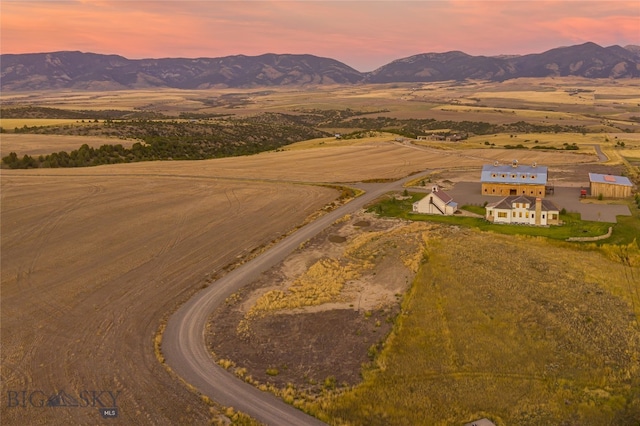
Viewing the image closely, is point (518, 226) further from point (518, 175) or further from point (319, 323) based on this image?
point (319, 323)

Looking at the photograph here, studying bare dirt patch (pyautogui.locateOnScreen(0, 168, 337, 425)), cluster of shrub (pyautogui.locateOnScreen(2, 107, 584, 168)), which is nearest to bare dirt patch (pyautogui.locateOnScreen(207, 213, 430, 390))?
bare dirt patch (pyautogui.locateOnScreen(0, 168, 337, 425))

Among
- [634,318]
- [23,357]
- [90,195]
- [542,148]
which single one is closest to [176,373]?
[23,357]

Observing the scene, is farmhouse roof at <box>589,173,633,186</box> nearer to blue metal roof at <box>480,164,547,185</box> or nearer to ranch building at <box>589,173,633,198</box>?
ranch building at <box>589,173,633,198</box>

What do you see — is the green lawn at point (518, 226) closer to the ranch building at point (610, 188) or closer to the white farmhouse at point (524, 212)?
the white farmhouse at point (524, 212)

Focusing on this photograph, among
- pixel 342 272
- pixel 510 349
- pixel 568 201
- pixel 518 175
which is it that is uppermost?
pixel 518 175

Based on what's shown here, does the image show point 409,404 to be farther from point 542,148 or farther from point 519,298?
point 542,148

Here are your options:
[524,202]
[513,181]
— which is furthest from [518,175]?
[524,202]

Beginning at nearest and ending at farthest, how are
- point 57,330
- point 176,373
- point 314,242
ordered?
point 176,373 → point 57,330 → point 314,242
